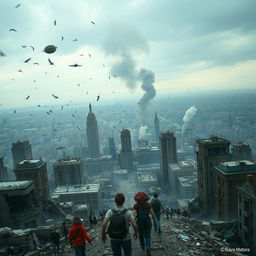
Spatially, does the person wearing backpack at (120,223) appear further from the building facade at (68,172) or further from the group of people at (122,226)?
the building facade at (68,172)

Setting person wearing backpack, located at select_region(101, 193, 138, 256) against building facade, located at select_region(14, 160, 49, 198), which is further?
building facade, located at select_region(14, 160, 49, 198)

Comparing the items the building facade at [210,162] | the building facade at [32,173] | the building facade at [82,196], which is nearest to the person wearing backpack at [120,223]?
the building facade at [210,162]

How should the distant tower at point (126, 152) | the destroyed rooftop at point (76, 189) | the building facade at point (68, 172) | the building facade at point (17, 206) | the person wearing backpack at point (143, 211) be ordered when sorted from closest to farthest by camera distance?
the person wearing backpack at point (143, 211) < the building facade at point (17, 206) < the destroyed rooftop at point (76, 189) < the building facade at point (68, 172) < the distant tower at point (126, 152)

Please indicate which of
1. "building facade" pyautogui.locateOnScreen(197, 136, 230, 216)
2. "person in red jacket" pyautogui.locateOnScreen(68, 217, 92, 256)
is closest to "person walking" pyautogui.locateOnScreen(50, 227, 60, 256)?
"person in red jacket" pyautogui.locateOnScreen(68, 217, 92, 256)

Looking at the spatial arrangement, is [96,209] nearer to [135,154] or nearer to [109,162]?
[109,162]

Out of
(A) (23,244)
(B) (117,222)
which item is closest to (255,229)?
(A) (23,244)

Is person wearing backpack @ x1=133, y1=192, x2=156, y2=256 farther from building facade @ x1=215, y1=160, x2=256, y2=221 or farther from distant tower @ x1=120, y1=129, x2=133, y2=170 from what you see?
distant tower @ x1=120, y1=129, x2=133, y2=170
